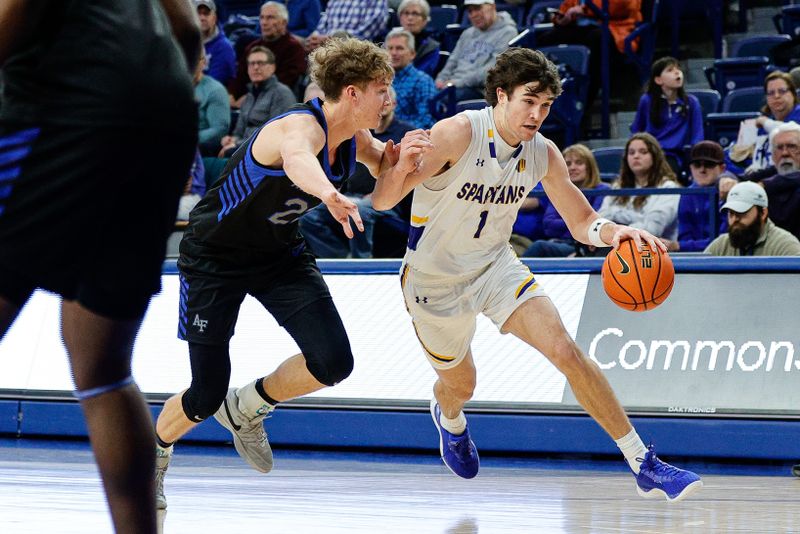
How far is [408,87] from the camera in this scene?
1093 cm

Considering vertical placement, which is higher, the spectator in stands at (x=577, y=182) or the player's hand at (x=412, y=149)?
the player's hand at (x=412, y=149)

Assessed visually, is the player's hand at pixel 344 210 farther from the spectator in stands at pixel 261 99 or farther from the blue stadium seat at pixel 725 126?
the spectator in stands at pixel 261 99

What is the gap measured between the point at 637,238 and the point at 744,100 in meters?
5.80

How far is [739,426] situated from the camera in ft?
22.4

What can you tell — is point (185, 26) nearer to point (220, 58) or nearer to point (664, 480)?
point (664, 480)

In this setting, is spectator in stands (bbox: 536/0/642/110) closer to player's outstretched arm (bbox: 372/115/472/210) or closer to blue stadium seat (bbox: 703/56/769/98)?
blue stadium seat (bbox: 703/56/769/98)

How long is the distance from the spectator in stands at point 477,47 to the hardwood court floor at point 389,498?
4906 mm

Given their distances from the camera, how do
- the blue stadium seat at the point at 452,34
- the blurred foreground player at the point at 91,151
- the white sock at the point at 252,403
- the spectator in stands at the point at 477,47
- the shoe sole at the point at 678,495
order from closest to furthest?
1. the blurred foreground player at the point at 91,151
2. the shoe sole at the point at 678,495
3. the white sock at the point at 252,403
4. the spectator in stands at the point at 477,47
5. the blue stadium seat at the point at 452,34

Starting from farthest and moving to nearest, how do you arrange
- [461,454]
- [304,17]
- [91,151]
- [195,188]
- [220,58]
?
[304,17], [220,58], [195,188], [461,454], [91,151]

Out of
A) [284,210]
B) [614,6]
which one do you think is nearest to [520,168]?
[284,210]

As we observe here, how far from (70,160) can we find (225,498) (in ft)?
11.5

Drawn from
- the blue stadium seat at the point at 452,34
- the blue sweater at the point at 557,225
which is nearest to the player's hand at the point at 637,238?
the blue sweater at the point at 557,225

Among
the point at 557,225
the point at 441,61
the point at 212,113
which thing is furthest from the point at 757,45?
the point at 212,113

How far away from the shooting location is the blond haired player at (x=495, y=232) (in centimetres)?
545
